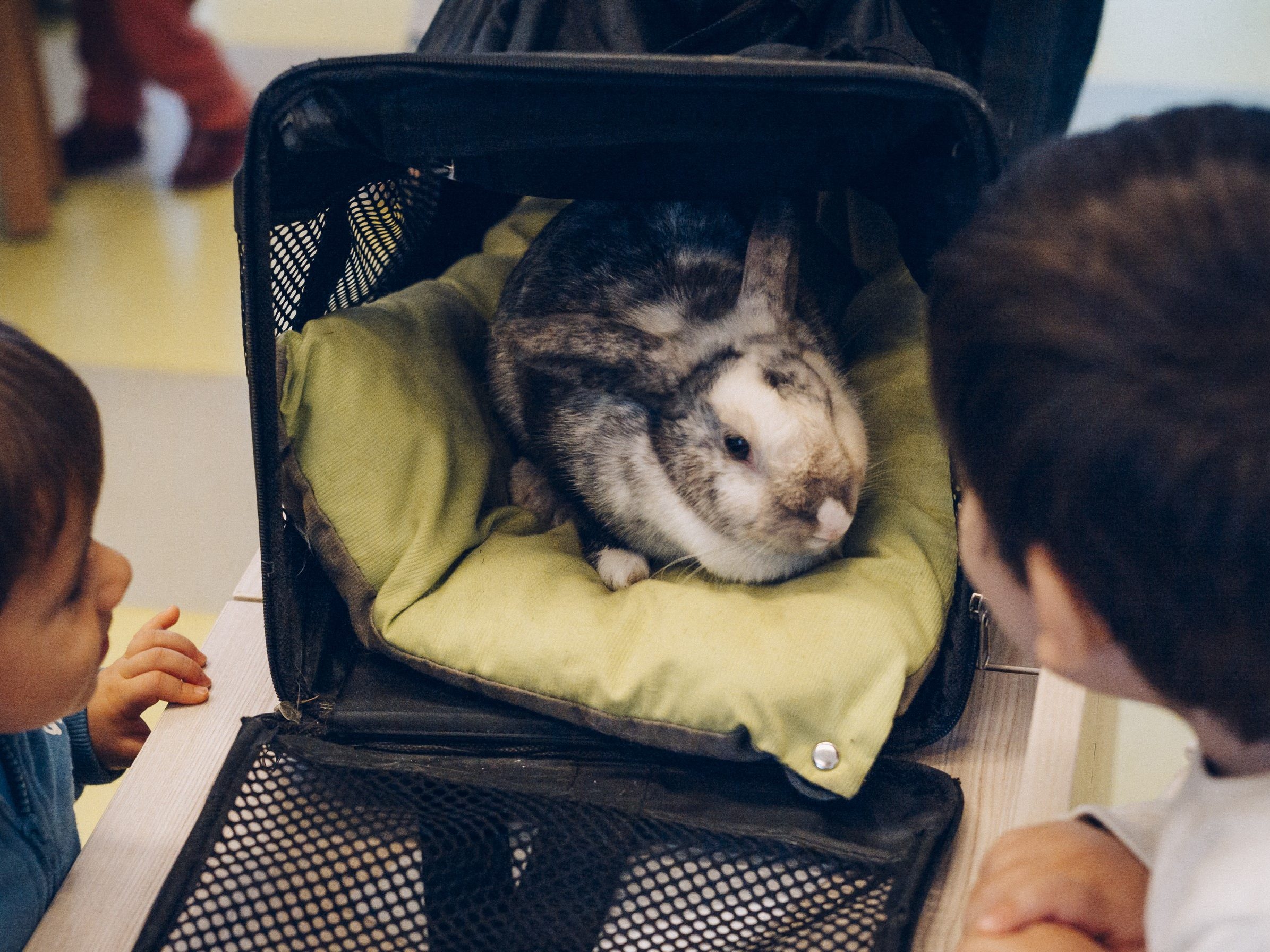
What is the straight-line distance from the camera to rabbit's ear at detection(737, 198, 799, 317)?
137 cm

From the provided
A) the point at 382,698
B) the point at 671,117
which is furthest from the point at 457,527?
the point at 671,117

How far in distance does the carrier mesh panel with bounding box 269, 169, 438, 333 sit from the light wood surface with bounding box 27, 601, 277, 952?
1.23 feet

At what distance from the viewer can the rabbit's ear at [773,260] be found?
1.37 m

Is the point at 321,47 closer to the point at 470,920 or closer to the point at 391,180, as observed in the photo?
the point at 391,180

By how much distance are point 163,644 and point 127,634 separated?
873mm

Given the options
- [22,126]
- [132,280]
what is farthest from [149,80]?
[132,280]

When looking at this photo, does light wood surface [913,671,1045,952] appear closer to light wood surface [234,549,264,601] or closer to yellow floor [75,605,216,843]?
light wood surface [234,549,264,601]

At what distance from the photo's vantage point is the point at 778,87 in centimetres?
98

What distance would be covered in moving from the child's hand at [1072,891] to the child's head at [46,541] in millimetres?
749

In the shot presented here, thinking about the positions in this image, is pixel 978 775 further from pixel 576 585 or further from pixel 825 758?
pixel 576 585

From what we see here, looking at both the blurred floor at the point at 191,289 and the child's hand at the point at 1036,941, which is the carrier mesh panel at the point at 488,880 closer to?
the child's hand at the point at 1036,941

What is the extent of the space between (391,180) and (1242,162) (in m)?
1.13

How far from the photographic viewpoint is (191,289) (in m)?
3.04

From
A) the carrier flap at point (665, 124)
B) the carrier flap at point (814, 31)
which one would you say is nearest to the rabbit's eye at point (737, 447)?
the carrier flap at point (665, 124)
